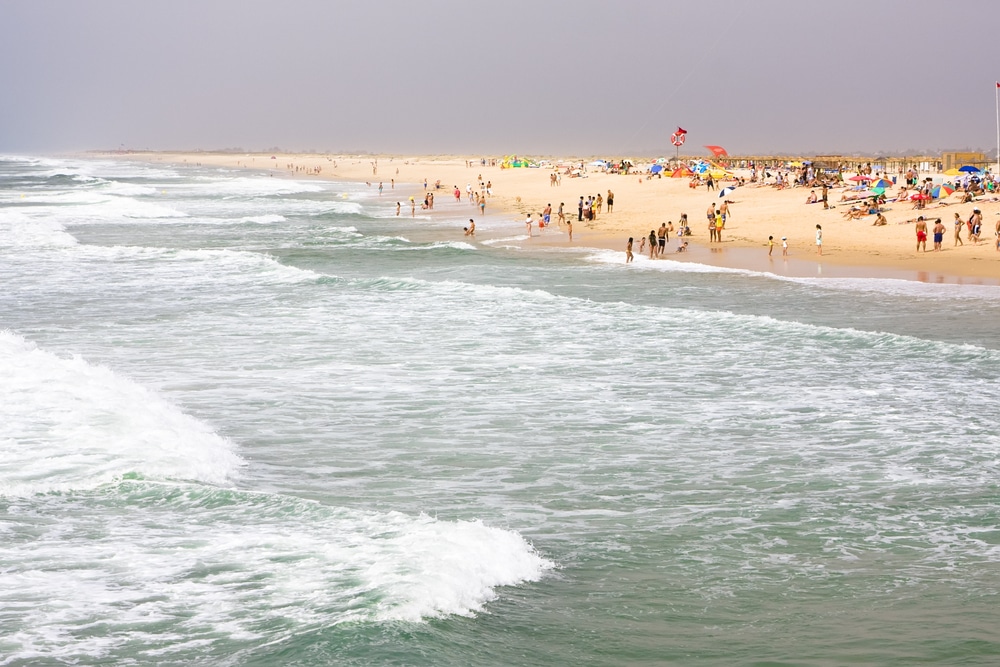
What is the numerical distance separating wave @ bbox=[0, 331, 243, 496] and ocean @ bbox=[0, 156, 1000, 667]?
2.6 inches

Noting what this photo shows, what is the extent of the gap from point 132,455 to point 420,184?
314ft

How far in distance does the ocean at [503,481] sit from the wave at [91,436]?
0.06 meters

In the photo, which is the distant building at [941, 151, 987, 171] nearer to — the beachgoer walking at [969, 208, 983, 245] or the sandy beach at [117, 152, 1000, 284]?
the sandy beach at [117, 152, 1000, 284]

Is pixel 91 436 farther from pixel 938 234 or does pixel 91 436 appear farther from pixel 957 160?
pixel 957 160

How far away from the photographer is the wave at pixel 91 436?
38.8 feet

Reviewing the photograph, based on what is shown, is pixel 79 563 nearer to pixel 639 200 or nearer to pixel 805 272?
pixel 805 272

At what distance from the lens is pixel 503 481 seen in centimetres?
1227

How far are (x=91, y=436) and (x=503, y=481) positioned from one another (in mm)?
5197

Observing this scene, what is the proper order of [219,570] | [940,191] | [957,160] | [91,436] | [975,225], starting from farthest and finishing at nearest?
[957,160] → [940,191] → [975,225] → [91,436] → [219,570]

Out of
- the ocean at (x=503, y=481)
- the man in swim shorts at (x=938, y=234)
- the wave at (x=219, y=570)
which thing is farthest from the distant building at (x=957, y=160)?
the wave at (x=219, y=570)

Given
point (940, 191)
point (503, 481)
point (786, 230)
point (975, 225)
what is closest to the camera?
point (503, 481)

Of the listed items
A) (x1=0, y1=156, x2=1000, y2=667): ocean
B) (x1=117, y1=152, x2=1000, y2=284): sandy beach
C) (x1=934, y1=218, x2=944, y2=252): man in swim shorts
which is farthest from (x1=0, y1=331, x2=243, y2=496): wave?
(x1=934, y1=218, x2=944, y2=252): man in swim shorts

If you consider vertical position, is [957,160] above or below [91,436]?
above

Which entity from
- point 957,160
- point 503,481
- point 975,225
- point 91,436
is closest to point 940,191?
point 975,225
